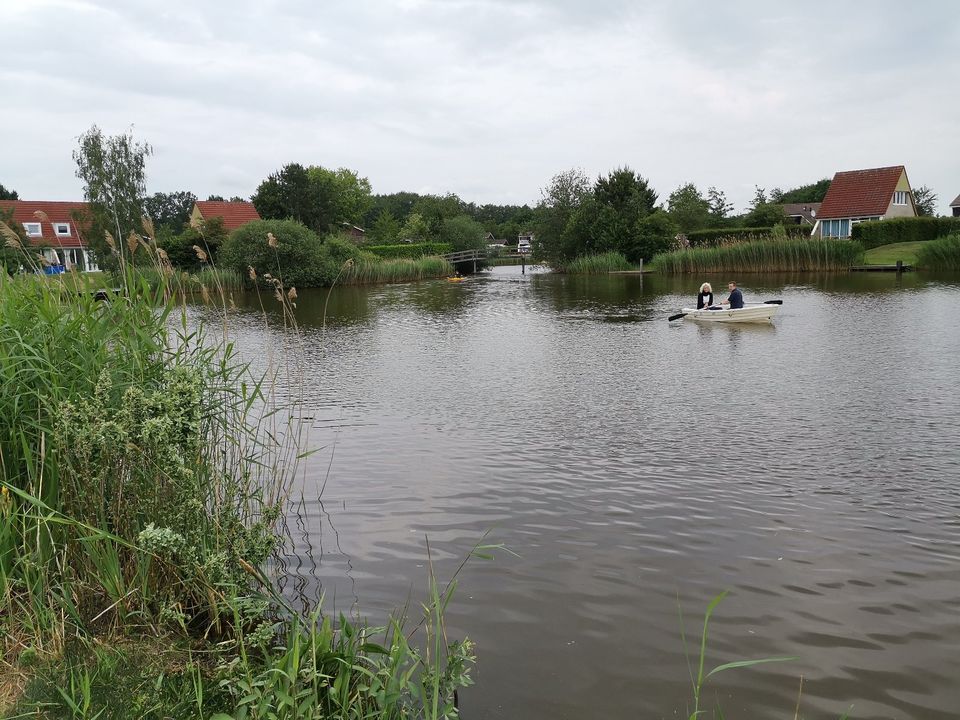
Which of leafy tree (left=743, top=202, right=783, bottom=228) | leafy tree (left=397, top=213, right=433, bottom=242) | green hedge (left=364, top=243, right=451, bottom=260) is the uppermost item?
leafy tree (left=397, top=213, right=433, bottom=242)

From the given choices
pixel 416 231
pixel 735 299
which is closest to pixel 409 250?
pixel 416 231

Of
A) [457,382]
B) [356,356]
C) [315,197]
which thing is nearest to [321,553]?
[457,382]

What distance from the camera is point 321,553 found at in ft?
19.1

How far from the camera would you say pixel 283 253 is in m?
40.8

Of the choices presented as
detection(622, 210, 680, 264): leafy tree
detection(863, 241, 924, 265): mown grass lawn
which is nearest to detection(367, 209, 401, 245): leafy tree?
detection(622, 210, 680, 264): leafy tree

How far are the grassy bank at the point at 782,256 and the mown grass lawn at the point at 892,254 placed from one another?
→ 1.84m

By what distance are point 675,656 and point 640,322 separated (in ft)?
58.2

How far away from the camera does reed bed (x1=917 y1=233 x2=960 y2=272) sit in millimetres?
34656

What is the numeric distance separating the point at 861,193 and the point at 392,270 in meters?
40.5

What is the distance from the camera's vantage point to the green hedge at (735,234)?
150 ft

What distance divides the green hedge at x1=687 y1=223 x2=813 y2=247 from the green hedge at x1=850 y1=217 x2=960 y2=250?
11.9 feet

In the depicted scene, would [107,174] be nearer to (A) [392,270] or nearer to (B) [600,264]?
Result: (A) [392,270]

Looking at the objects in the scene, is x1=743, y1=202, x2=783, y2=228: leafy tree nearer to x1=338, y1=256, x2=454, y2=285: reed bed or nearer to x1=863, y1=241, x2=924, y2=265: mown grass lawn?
x1=863, y1=241, x2=924, y2=265: mown grass lawn

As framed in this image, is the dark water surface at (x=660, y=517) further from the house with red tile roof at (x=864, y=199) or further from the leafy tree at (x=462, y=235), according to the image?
the leafy tree at (x=462, y=235)
